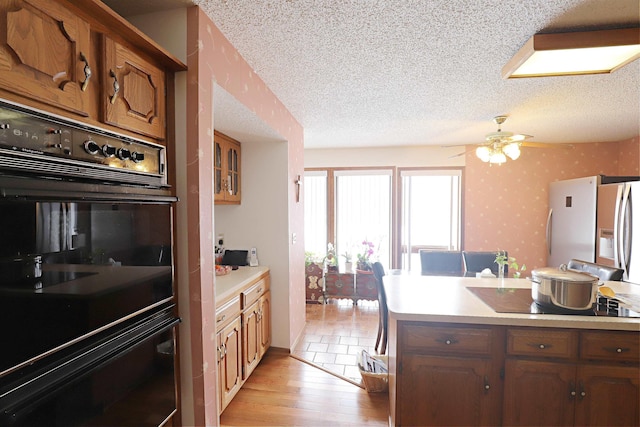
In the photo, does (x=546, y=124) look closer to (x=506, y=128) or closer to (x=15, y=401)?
(x=506, y=128)

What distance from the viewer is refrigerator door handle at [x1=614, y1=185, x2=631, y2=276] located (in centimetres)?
302

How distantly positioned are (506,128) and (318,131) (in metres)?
2.26

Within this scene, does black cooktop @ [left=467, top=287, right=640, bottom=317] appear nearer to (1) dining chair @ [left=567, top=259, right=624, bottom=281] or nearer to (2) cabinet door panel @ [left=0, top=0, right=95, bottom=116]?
(1) dining chair @ [left=567, top=259, right=624, bottom=281]

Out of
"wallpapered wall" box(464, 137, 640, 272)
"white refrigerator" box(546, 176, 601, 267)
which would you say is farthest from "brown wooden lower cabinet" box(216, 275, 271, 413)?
"white refrigerator" box(546, 176, 601, 267)

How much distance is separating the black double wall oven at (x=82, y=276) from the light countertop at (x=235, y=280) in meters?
0.67

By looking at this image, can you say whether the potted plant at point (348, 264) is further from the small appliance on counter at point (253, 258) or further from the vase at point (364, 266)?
the small appliance on counter at point (253, 258)

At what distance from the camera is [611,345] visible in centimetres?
155

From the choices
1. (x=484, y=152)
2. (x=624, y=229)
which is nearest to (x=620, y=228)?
(x=624, y=229)

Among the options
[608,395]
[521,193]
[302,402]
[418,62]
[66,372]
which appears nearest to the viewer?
[66,372]

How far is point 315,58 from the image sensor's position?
6.28ft

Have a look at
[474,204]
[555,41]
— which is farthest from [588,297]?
[474,204]

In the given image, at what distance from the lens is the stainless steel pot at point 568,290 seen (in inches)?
62.4

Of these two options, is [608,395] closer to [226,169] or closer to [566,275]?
[566,275]

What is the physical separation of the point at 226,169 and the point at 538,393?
2707 mm
